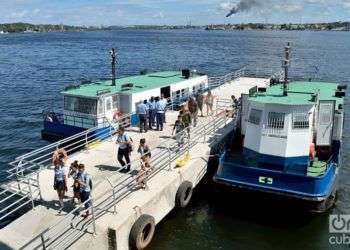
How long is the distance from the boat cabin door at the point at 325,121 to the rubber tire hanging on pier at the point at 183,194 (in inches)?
251

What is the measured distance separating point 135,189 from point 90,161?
12.3 feet

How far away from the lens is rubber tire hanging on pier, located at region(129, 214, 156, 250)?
46.4ft

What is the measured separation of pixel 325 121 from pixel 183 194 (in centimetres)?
720

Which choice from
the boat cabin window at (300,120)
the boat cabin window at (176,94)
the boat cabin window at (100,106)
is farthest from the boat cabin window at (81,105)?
the boat cabin window at (300,120)

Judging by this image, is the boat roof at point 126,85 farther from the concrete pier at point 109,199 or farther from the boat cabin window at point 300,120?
the boat cabin window at point 300,120

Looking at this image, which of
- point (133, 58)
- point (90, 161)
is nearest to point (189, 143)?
point (90, 161)

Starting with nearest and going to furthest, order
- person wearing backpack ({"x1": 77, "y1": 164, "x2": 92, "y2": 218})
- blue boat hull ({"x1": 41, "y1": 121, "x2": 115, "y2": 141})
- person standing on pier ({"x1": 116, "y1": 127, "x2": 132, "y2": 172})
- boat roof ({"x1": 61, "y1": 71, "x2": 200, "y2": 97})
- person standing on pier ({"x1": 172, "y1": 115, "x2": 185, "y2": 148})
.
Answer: person wearing backpack ({"x1": 77, "y1": 164, "x2": 92, "y2": 218}) → person standing on pier ({"x1": 116, "y1": 127, "x2": 132, "y2": 172}) → person standing on pier ({"x1": 172, "y1": 115, "x2": 185, "y2": 148}) → blue boat hull ({"x1": 41, "y1": 121, "x2": 115, "y2": 141}) → boat roof ({"x1": 61, "y1": 71, "x2": 200, "y2": 97})

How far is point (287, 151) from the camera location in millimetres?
17844

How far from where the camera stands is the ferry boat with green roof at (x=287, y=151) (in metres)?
17.4

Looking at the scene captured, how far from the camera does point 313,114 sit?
18203mm

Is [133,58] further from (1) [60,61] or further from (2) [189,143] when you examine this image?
(2) [189,143]

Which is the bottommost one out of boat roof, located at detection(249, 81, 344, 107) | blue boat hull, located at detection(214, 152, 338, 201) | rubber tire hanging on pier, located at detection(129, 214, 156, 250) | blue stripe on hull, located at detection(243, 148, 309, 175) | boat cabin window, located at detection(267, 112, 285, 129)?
rubber tire hanging on pier, located at detection(129, 214, 156, 250)

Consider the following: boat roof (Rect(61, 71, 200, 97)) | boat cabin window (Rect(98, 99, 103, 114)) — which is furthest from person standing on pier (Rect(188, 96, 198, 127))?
boat cabin window (Rect(98, 99, 103, 114))

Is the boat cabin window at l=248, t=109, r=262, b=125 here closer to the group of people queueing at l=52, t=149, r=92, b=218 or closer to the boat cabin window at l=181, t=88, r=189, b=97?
the group of people queueing at l=52, t=149, r=92, b=218
